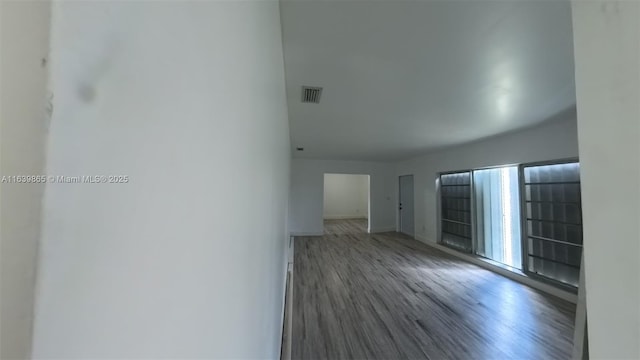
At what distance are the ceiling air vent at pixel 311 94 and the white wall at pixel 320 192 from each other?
460 centimetres

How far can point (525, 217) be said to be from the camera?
3.76 m

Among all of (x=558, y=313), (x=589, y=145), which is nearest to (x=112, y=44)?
(x=589, y=145)

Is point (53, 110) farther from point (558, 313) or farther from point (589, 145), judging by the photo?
point (558, 313)

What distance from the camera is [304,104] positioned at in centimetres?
271

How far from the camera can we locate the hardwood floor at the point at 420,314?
2.26 metres

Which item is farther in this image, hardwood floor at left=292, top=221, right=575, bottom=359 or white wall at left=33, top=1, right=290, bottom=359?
hardwood floor at left=292, top=221, right=575, bottom=359

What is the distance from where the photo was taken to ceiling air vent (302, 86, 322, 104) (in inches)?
90.7

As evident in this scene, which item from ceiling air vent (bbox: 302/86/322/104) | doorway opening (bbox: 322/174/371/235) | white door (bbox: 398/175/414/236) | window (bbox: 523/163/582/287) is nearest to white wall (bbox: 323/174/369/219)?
doorway opening (bbox: 322/174/371/235)

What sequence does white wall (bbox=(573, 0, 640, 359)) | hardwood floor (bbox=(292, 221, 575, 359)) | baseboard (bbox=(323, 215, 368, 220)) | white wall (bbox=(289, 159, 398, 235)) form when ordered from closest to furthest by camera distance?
white wall (bbox=(573, 0, 640, 359)) < hardwood floor (bbox=(292, 221, 575, 359)) < white wall (bbox=(289, 159, 398, 235)) < baseboard (bbox=(323, 215, 368, 220))

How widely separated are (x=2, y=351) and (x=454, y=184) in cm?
617

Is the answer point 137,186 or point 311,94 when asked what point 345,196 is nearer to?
point 311,94

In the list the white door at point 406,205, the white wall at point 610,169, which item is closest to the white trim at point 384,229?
the white door at point 406,205

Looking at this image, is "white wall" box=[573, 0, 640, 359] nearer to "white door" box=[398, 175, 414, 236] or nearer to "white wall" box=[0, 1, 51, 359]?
"white wall" box=[0, 1, 51, 359]

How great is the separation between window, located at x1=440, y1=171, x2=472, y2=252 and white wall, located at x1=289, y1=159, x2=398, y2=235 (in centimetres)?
229
